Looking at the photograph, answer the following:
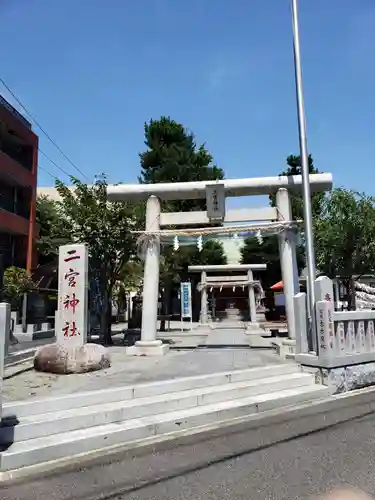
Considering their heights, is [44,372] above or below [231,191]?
below

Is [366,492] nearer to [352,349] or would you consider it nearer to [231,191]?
[352,349]

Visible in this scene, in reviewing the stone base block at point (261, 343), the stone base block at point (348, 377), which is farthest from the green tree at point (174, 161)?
the stone base block at point (348, 377)

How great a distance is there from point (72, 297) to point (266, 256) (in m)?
29.8

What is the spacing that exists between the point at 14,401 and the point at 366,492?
4.69 metres

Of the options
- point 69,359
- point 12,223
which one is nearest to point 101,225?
point 69,359

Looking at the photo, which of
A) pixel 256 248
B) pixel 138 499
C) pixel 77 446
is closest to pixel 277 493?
pixel 138 499

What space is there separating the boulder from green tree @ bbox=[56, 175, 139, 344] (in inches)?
203

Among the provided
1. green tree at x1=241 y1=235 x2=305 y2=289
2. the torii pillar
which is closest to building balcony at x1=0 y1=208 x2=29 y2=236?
the torii pillar

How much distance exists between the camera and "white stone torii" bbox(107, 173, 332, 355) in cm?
1162

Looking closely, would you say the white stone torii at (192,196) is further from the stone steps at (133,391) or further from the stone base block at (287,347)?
the stone steps at (133,391)

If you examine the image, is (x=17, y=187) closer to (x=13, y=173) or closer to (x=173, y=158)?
(x=13, y=173)

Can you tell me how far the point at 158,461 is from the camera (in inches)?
194

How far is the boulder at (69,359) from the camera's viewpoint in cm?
857

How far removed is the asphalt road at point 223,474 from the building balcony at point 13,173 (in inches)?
900
